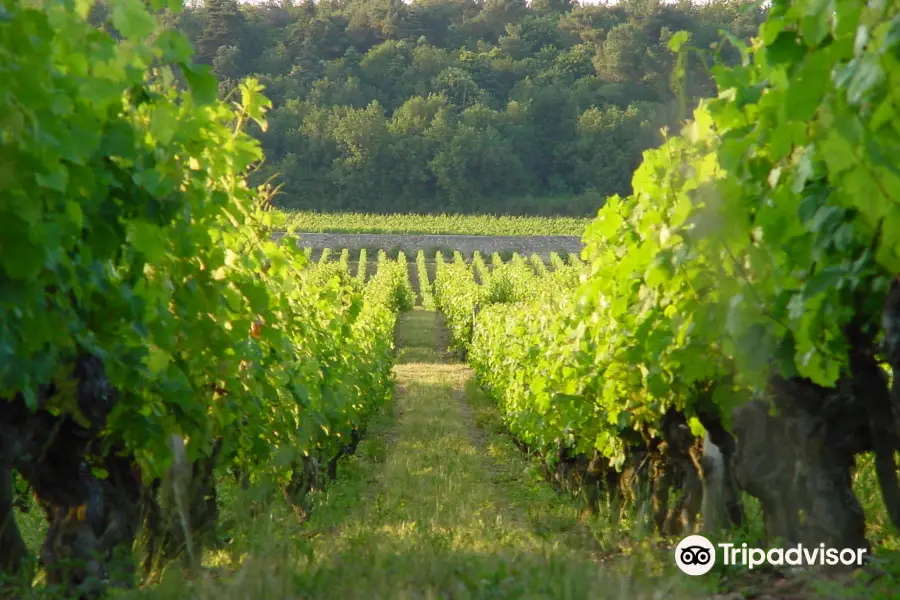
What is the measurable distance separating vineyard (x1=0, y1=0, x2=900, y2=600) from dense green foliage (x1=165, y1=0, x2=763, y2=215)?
73.8m

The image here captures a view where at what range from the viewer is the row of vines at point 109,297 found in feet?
10.3

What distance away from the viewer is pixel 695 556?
14.7ft

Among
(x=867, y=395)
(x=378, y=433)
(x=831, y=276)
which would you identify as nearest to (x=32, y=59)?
(x=831, y=276)

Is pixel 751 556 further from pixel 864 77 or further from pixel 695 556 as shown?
pixel 864 77

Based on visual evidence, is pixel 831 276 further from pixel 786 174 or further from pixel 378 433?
pixel 378 433

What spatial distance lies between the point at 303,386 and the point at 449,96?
3980 inches

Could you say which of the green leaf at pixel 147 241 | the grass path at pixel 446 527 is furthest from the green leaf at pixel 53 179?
the grass path at pixel 446 527

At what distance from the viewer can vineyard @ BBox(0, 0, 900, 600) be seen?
10.3 ft

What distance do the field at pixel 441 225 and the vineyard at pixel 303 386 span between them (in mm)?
Answer: 57136

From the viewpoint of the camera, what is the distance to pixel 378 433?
14094 millimetres

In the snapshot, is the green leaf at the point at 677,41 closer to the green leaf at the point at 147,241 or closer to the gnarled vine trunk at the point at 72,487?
the green leaf at the point at 147,241

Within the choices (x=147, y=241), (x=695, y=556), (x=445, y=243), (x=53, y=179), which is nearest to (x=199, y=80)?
(x=147, y=241)

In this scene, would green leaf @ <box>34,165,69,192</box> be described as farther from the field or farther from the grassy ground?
the field

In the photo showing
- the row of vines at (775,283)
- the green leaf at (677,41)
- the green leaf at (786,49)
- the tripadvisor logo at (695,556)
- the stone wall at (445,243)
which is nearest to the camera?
the row of vines at (775,283)
